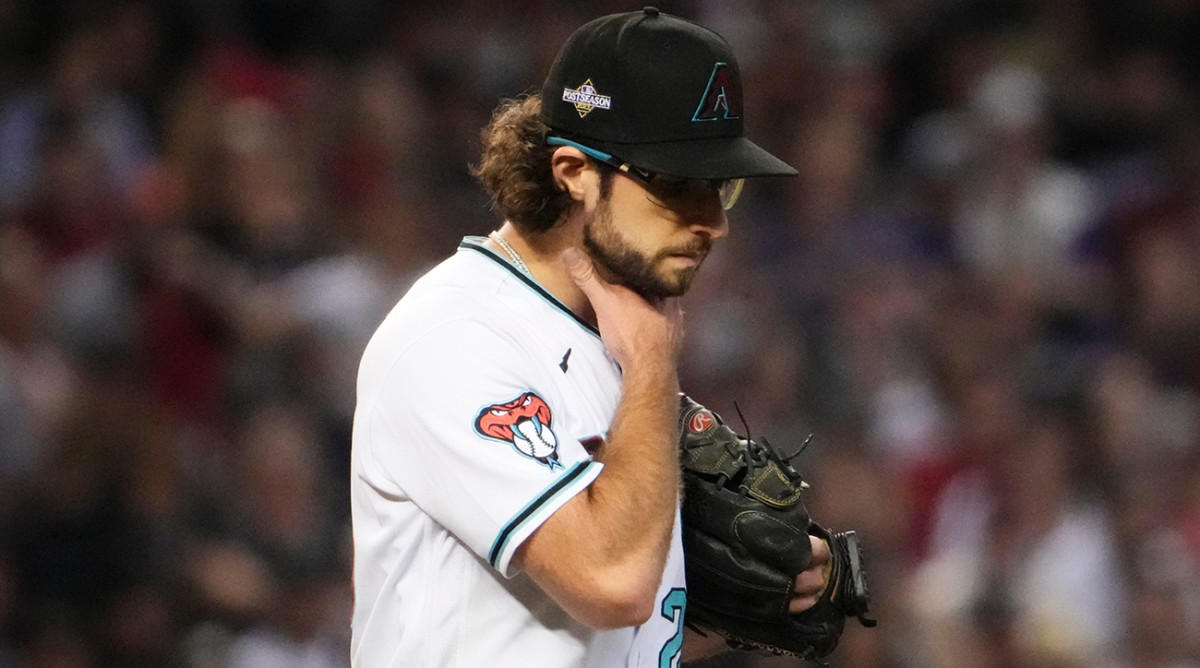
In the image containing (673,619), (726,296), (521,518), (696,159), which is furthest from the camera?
(726,296)

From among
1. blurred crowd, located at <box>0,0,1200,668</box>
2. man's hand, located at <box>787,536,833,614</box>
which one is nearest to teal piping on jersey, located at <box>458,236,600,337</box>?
man's hand, located at <box>787,536,833,614</box>

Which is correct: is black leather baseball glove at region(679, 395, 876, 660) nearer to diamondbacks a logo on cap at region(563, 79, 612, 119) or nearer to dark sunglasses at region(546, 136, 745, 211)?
dark sunglasses at region(546, 136, 745, 211)

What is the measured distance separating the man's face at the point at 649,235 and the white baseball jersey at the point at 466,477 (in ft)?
0.53

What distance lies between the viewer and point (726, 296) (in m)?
6.61

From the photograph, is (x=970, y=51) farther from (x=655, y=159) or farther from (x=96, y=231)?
(x=655, y=159)

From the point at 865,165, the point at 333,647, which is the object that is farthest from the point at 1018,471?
the point at 333,647

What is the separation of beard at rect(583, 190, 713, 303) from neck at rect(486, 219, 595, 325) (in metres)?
0.06

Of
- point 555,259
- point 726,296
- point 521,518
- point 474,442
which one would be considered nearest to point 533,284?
point 555,259

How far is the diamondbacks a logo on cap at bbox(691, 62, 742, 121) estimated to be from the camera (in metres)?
2.61

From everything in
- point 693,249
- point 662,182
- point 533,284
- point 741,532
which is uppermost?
point 662,182

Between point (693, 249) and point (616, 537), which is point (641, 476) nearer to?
point (616, 537)

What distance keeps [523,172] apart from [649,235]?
30 centimetres

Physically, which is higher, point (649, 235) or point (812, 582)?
point (649, 235)

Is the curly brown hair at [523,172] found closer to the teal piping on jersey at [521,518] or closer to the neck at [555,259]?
the neck at [555,259]
